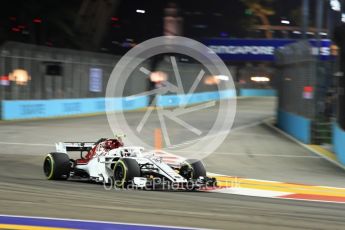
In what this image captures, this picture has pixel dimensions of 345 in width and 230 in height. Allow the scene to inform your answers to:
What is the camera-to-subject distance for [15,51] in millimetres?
32094

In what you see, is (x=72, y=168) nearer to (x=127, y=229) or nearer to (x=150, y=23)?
(x=127, y=229)

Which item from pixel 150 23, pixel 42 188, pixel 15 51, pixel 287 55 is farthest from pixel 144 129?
pixel 150 23

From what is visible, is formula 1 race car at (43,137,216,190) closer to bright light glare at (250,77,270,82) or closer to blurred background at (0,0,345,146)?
blurred background at (0,0,345,146)

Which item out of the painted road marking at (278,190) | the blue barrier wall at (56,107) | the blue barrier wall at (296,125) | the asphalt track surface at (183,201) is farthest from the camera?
the blue barrier wall at (56,107)

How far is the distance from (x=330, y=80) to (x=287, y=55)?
2.86 metres

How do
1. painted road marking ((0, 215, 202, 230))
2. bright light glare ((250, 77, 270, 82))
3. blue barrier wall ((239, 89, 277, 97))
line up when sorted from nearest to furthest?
1. painted road marking ((0, 215, 202, 230))
2. blue barrier wall ((239, 89, 277, 97))
3. bright light glare ((250, 77, 270, 82))

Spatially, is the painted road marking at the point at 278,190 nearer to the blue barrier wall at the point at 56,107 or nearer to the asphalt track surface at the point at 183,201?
the asphalt track surface at the point at 183,201

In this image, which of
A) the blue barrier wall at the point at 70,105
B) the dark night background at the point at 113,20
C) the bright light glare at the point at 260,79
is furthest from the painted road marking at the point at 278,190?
the bright light glare at the point at 260,79

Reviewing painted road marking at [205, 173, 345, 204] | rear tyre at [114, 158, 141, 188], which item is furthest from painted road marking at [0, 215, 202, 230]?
painted road marking at [205, 173, 345, 204]

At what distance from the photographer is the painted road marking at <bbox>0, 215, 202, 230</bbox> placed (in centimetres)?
666

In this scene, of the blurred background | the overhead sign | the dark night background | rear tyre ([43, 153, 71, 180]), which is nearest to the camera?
rear tyre ([43, 153, 71, 180])

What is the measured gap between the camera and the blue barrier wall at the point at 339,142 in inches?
649

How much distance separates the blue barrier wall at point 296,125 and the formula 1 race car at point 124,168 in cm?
1178

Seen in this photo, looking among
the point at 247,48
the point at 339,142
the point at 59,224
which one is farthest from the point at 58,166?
the point at 247,48
